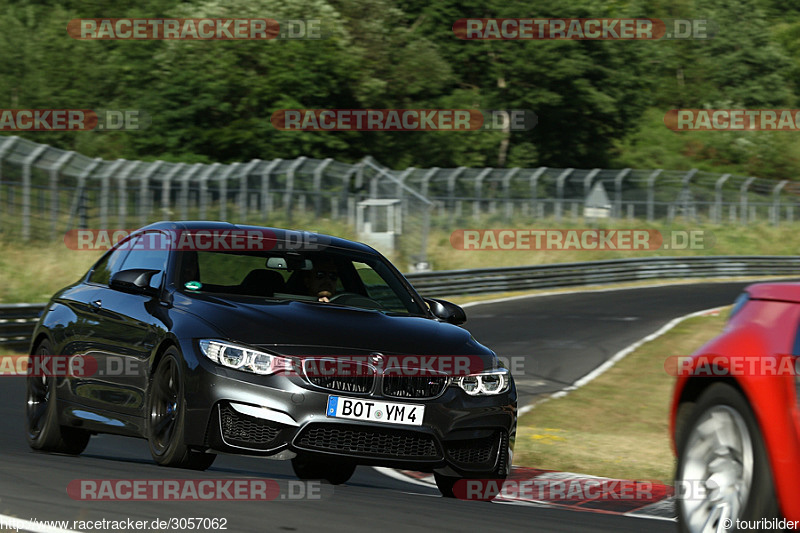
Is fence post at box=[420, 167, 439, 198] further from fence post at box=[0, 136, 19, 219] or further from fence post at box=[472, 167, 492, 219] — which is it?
fence post at box=[0, 136, 19, 219]

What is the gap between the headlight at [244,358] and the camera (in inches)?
260

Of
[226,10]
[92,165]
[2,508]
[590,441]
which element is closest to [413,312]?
[2,508]

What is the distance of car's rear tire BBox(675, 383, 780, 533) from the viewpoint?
4.41 m

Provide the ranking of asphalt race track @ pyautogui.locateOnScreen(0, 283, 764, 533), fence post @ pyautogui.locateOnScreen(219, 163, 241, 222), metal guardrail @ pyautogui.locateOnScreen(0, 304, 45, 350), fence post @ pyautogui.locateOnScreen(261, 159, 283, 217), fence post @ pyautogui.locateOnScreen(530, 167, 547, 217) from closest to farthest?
asphalt race track @ pyautogui.locateOnScreen(0, 283, 764, 533) → metal guardrail @ pyautogui.locateOnScreen(0, 304, 45, 350) → fence post @ pyautogui.locateOnScreen(219, 163, 241, 222) → fence post @ pyautogui.locateOnScreen(261, 159, 283, 217) → fence post @ pyautogui.locateOnScreen(530, 167, 547, 217)

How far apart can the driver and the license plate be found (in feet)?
4.22

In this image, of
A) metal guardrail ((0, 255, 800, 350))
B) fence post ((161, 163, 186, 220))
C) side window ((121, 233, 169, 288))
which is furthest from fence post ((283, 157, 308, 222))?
side window ((121, 233, 169, 288))

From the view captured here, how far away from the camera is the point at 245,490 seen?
6418mm

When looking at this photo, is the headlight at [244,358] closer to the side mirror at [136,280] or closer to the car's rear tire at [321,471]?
the side mirror at [136,280]

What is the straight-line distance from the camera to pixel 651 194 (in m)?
45.4

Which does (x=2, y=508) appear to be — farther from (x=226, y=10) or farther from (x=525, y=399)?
(x=226, y=10)

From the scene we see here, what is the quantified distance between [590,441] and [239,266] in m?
5.14

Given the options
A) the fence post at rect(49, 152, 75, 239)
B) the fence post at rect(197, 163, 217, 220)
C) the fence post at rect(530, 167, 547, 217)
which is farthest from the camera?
the fence post at rect(530, 167, 547, 217)

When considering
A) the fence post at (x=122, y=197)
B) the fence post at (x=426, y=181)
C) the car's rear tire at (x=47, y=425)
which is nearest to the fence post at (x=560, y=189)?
the fence post at (x=426, y=181)

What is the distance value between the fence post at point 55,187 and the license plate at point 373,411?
22.4 metres
